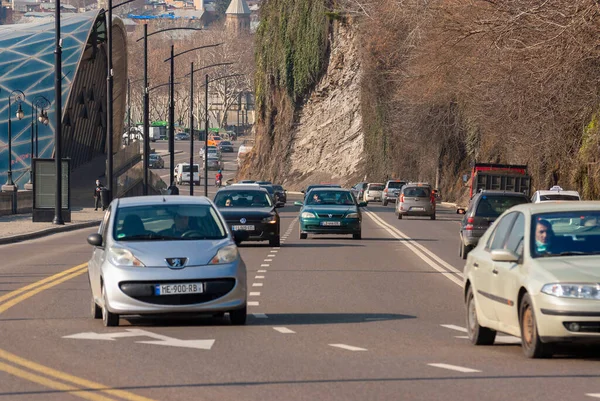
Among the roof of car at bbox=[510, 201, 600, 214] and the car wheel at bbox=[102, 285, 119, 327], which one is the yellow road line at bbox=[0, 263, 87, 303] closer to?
the car wheel at bbox=[102, 285, 119, 327]

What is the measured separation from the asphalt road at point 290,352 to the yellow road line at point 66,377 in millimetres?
13

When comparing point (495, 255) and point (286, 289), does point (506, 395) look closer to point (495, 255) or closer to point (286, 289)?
point (495, 255)

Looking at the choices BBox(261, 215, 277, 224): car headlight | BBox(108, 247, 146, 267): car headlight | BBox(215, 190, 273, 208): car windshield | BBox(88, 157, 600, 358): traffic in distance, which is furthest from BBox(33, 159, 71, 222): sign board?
BBox(108, 247, 146, 267): car headlight

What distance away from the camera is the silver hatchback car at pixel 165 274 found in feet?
45.2

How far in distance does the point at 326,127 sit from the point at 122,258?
94.8m

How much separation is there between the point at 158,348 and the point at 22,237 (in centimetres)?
A: 2485

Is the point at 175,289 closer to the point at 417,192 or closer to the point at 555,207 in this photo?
the point at 555,207

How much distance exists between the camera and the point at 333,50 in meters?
105

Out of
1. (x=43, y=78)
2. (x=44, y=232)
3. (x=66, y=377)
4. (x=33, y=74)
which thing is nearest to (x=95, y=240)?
(x=66, y=377)

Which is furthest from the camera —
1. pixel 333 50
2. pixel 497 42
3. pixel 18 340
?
pixel 333 50

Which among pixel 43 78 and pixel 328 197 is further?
pixel 43 78

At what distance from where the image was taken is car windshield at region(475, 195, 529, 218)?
29.2 m

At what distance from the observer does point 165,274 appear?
13789mm

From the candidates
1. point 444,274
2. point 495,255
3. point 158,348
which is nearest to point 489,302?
point 495,255
